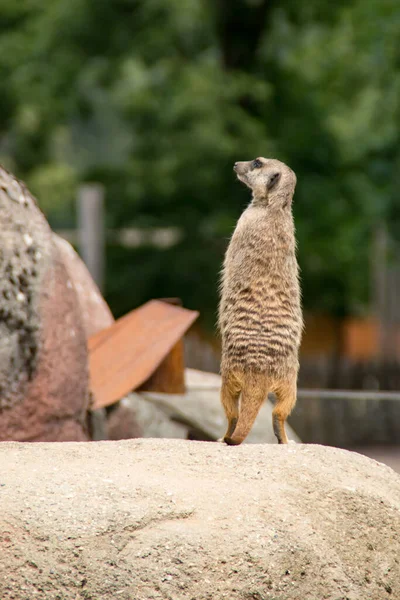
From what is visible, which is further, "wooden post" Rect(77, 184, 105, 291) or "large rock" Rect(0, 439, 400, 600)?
"wooden post" Rect(77, 184, 105, 291)

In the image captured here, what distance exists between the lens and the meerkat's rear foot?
3.53 m

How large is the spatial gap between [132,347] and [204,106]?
6918 mm

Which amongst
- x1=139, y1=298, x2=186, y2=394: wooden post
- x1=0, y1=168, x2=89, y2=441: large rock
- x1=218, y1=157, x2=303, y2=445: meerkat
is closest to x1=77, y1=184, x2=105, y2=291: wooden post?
x1=139, y1=298, x2=186, y2=394: wooden post

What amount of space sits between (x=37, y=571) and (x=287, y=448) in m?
1.03

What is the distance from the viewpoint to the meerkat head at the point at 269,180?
3.65 m

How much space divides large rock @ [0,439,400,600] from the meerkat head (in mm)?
939

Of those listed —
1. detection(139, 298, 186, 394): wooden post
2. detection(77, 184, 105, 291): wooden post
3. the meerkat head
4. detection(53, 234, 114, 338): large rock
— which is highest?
the meerkat head

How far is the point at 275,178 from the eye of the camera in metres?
3.65

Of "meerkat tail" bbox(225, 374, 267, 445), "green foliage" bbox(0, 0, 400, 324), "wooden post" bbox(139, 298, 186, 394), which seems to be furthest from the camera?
"green foliage" bbox(0, 0, 400, 324)

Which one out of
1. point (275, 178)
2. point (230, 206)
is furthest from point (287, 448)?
point (230, 206)

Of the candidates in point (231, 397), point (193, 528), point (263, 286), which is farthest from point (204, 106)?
point (193, 528)

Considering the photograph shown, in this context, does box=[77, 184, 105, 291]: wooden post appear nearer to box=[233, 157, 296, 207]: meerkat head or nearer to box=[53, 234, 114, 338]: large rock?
box=[53, 234, 114, 338]: large rock

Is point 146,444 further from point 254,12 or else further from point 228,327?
point 254,12

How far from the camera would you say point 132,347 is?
546cm
